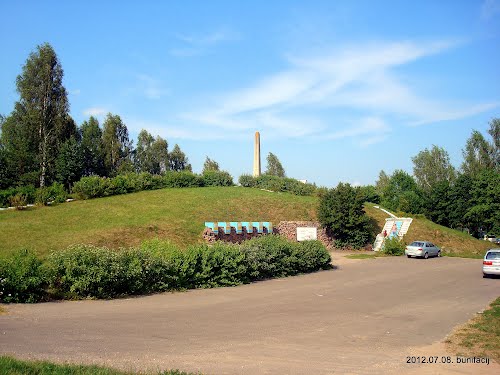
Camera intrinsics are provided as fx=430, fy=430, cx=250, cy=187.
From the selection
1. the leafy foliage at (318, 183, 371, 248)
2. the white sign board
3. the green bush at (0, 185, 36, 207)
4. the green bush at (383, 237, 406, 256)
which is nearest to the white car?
the green bush at (383, 237, 406, 256)

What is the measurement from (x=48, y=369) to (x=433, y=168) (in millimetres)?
80482

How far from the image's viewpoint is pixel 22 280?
42.4 feet

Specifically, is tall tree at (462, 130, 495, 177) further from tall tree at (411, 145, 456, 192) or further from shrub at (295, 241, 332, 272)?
shrub at (295, 241, 332, 272)

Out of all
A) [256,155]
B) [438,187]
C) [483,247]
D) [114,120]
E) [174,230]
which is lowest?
[483,247]

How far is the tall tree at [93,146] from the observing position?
59881mm

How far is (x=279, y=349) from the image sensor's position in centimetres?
867

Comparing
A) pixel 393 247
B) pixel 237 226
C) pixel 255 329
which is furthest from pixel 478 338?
pixel 393 247

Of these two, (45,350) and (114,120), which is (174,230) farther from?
(114,120)

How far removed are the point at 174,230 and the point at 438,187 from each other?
4584cm

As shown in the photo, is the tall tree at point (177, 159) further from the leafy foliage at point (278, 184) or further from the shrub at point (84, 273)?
the shrub at point (84, 273)

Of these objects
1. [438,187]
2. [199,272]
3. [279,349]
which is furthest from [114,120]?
[279,349]

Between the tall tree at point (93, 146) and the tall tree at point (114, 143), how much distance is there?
34.3 inches

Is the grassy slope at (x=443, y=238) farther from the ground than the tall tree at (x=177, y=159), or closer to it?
closer to it

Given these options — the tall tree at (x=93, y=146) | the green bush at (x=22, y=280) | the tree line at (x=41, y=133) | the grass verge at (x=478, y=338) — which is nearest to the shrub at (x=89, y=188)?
the tree line at (x=41, y=133)
